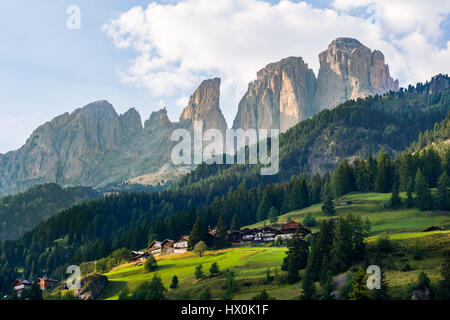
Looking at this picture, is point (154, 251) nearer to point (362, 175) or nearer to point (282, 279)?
point (282, 279)

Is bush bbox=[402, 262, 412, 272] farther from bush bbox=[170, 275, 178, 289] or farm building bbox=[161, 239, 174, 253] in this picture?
farm building bbox=[161, 239, 174, 253]

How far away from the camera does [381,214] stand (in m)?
120

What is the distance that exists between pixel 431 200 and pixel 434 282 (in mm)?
61918

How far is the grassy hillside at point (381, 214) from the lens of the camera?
104 meters

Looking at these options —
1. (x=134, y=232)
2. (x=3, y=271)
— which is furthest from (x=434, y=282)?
(x=3, y=271)

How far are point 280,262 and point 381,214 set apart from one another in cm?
4622

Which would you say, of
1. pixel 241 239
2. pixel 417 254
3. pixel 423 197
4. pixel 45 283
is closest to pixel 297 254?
pixel 417 254

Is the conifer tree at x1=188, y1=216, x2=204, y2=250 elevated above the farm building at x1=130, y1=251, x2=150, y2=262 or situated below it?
above

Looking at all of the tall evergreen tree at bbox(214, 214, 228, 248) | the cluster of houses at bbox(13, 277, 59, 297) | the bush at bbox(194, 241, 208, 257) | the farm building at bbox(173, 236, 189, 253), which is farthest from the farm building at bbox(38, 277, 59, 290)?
the tall evergreen tree at bbox(214, 214, 228, 248)

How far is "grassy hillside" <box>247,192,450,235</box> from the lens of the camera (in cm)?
10350

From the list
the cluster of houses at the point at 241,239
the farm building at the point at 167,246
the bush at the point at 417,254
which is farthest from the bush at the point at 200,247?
the bush at the point at 417,254

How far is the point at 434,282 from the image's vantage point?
61656 millimetres

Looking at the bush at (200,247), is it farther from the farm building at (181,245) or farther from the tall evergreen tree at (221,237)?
the farm building at (181,245)
